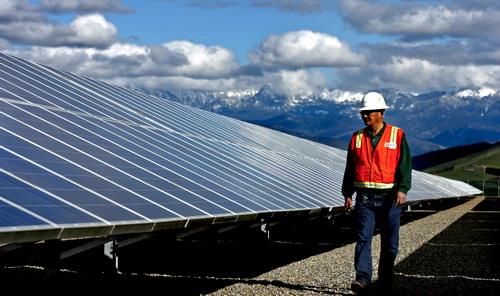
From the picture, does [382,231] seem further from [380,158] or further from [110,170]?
[110,170]

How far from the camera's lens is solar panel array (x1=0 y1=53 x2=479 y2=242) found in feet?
29.7

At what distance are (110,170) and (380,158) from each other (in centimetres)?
385

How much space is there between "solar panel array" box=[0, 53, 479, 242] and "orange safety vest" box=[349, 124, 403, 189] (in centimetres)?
248

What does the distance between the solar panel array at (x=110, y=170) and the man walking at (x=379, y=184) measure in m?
2.40

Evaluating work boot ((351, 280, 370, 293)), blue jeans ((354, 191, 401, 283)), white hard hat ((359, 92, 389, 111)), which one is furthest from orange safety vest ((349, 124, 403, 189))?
work boot ((351, 280, 370, 293))

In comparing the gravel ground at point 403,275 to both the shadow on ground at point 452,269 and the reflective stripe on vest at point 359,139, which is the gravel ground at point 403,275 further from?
the reflective stripe on vest at point 359,139

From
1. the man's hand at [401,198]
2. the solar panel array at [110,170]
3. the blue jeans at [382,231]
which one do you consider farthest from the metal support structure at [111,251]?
the man's hand at [401,198]

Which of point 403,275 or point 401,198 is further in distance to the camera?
point 403,275

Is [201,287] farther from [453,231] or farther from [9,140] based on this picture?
[453,231]

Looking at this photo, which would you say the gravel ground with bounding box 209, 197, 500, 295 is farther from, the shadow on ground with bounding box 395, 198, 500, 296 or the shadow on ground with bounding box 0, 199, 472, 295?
the shadow on ground with bounding box 0, 199, 472, 295

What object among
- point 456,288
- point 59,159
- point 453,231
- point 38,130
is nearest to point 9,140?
point 59,159

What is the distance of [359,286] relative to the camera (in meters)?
10.9

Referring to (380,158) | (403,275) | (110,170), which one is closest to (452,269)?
(403,275)

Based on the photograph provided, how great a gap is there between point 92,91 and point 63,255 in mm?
13044
